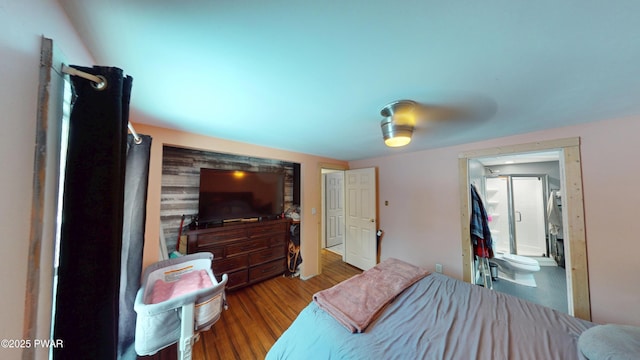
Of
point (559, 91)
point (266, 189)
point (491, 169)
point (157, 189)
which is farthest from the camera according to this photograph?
point (491, 169)

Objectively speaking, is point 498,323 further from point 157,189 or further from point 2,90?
point 157,189

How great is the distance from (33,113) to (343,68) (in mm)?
1084

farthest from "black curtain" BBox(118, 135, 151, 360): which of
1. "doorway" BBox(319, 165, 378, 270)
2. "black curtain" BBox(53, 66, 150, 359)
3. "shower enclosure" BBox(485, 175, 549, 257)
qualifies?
"shower enclosure" BBox(485, 175, 549, 257)

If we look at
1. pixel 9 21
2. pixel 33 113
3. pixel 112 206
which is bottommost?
pixel 112 206

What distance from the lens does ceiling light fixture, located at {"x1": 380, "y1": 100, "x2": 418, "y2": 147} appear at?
1368 mm

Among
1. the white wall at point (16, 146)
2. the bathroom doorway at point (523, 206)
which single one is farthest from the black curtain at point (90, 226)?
the bathroom doorway at point (523, 206)

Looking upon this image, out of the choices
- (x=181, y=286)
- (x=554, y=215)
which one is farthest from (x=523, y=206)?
(x=181, y=286)

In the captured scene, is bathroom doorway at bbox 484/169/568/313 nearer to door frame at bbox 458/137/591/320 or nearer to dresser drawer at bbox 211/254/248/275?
door frame at bbox 458/137/591/320

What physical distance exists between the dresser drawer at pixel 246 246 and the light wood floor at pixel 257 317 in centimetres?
56

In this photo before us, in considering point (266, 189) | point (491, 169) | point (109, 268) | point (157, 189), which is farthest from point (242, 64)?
point (491, 169)

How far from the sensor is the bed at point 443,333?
3.36ft

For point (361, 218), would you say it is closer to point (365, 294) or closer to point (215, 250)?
A: point (365, 294)

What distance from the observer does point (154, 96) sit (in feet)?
4.24

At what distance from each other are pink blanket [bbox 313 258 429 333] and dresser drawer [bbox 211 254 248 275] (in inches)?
62.1
